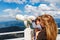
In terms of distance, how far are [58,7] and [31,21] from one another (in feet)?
1.19

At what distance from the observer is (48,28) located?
7.16ft

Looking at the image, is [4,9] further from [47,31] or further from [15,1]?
[47,31]

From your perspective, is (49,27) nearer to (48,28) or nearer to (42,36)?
(48,28)

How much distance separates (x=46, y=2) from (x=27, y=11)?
0.25m

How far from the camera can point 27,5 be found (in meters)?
2.19

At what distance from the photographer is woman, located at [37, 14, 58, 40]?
7.11 ft

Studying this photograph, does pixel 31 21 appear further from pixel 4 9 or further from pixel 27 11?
pixel 4 9

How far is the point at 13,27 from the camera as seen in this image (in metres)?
2.17

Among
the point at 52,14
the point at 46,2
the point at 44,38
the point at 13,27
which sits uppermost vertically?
the point at 46,2

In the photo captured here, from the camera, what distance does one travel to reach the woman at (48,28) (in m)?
2.17

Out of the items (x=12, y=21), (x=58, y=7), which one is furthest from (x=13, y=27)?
(x=58, y=7)

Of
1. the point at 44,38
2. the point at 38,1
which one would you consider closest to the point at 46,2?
the point at 38,1

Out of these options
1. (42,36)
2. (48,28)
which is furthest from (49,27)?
A: (42,36)

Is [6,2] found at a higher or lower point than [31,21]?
higher
